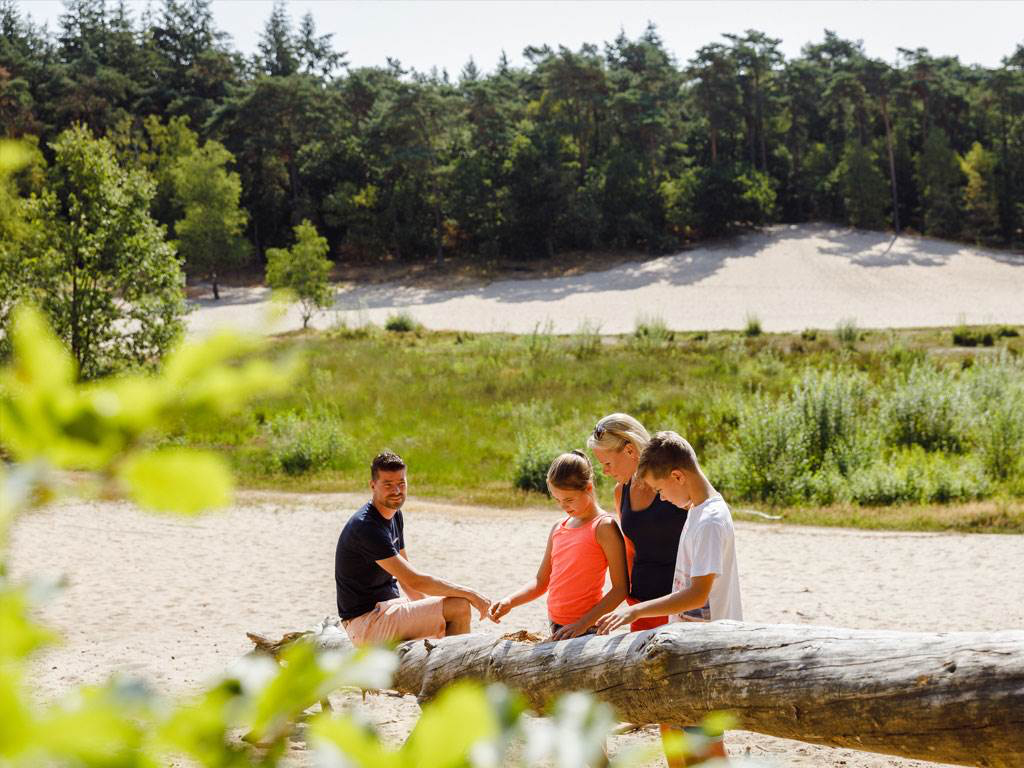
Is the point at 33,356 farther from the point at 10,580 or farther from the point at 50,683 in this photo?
the point at 50,683

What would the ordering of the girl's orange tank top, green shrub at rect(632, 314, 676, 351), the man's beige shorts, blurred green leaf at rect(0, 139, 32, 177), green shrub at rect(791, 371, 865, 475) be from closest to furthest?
blurred green leaf at rect(0, 139, 32, 177), the girl's orange tank top, the man's beige shorts, green shrub at rect(791, 371, 865, 475), green shrub at rect(632, 314, 676, 351)

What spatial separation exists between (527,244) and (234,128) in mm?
17558

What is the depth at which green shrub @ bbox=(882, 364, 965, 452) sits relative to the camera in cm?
1568

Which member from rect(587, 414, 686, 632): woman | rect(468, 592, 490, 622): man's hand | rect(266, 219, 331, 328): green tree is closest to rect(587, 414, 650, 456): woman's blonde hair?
rect(587, 414, 686, 632): woman

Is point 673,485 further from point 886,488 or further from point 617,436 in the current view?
point 886,488

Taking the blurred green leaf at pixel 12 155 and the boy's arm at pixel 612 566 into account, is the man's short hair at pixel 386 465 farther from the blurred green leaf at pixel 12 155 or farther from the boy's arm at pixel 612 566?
the blurred green leaf at pixel 12 155

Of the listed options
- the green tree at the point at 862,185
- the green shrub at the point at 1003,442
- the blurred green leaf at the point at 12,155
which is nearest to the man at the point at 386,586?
the blurred green leaf at the point at 12,155

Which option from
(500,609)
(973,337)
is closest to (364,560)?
(500,609)

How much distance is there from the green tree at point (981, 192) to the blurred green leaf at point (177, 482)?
57.3m

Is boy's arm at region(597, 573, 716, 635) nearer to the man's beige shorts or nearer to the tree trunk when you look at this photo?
the man's beige shorts

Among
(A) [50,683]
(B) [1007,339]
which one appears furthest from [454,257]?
(A) [50,683]

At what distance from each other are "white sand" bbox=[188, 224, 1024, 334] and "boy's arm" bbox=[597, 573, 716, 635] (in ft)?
116

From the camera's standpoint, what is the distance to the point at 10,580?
1.92 feet

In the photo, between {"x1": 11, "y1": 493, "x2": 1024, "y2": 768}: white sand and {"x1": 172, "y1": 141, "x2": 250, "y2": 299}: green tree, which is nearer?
{"x1": 11, "y1": 493, "x2": 1024, "y2": 768}: white sand
